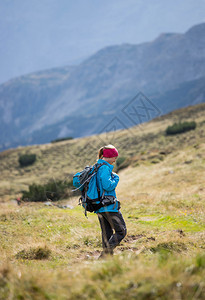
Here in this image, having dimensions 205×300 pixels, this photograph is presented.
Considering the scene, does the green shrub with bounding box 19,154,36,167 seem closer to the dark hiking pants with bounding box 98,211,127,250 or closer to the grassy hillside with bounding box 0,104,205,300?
the grassy hillside with bounding box 0,104,205,300

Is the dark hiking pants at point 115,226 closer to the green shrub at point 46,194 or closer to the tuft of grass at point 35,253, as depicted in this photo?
the tuft of grass at point 35,253

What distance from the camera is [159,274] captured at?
2.48m

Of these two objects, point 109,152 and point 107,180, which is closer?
point 107,180

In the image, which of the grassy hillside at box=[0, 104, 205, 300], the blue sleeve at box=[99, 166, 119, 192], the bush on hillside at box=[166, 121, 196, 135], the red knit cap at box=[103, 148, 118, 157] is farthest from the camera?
the bush on hillside at box=[166, 121, 196, 135]

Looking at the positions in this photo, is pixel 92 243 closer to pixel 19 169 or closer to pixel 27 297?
pixel 27 297

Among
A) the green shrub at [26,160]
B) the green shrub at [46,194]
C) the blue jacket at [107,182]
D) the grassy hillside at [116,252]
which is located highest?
the blue jacket at [107,182]

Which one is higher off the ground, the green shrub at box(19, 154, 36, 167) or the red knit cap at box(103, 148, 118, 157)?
the red knit cap at box(103, 148, 118, 157)

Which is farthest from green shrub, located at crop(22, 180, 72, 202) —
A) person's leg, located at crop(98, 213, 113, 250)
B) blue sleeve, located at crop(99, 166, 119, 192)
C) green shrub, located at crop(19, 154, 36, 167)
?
green shrub, located at crop(19, 154, 36, 167)

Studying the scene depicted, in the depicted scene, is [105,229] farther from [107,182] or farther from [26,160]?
[26,160]

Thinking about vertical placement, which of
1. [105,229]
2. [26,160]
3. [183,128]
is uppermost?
[105,229]

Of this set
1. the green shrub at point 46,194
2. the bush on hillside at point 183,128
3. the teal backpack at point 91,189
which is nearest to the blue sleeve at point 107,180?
the teal backpack at point 91,189

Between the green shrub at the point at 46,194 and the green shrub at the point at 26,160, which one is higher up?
the green shrub at the point at 46,194

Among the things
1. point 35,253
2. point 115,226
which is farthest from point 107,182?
point 35,253

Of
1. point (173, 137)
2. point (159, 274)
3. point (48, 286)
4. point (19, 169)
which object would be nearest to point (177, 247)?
point (159, 274)
